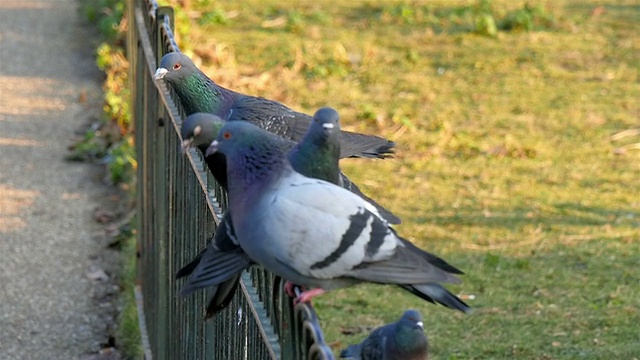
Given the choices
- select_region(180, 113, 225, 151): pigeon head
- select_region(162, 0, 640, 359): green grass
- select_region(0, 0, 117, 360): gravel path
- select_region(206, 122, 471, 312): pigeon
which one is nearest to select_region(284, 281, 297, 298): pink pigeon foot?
select_region(206, 122, 471, 312): pigeon

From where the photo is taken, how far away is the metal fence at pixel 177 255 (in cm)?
254

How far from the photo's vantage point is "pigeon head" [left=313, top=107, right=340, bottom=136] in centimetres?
275

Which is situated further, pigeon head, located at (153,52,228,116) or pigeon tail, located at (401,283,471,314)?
pigeon head, located at (153,52,228,116)

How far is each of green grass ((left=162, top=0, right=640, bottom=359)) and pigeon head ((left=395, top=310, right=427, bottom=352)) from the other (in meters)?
2.28

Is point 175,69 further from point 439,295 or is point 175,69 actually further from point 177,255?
point 439,295

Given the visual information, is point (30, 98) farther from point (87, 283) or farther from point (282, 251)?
point (282, 251)

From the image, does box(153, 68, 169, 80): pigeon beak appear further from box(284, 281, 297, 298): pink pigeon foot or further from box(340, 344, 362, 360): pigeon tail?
box(284, 281, 297, 298): pink pigeon foot

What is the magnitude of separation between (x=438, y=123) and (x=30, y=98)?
3.06 metres

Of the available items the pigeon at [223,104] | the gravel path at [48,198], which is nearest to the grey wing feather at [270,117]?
the pigeon at [223,104]

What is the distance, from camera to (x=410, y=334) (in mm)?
2854

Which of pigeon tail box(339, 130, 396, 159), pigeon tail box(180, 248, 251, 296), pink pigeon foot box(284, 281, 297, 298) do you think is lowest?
pigeon tail box(339, 130, 396, 159)

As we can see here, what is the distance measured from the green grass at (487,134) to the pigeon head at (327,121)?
99.9 inches

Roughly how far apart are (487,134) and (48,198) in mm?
3028

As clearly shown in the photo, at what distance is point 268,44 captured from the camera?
10.3m
